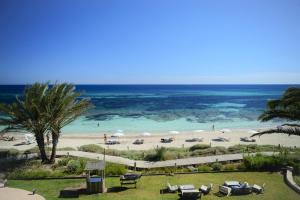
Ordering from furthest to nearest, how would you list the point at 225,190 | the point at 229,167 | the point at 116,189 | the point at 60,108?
the point at 60,108
the point at 229,167
the point at 116,189
the point at 225,190

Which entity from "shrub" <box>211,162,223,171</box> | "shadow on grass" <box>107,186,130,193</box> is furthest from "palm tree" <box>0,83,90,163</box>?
"shrub" <box>211,162,223,171</box>

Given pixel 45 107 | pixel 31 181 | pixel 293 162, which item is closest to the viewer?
pixel 31 181

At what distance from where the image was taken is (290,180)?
1756 cm

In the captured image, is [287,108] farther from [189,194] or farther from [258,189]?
[189,194]

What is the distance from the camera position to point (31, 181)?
60.8 ft

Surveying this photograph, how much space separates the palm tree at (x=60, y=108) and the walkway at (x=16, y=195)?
286 inches

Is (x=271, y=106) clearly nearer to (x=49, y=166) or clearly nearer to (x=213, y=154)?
(x=213, y=154)

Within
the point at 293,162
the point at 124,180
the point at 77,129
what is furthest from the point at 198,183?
the point at 77,129

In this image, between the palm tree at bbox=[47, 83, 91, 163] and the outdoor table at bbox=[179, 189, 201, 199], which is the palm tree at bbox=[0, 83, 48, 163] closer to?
the palm tree at bbox=[47, 83, 91, 163]

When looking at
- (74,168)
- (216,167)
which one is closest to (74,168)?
(74,168)

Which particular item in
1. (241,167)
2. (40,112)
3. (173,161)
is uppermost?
(40,112)

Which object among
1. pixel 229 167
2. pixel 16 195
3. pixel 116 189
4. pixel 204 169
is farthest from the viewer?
pixel 229 167

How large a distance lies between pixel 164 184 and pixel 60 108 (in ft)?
34.7

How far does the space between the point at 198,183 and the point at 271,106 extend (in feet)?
20.1
